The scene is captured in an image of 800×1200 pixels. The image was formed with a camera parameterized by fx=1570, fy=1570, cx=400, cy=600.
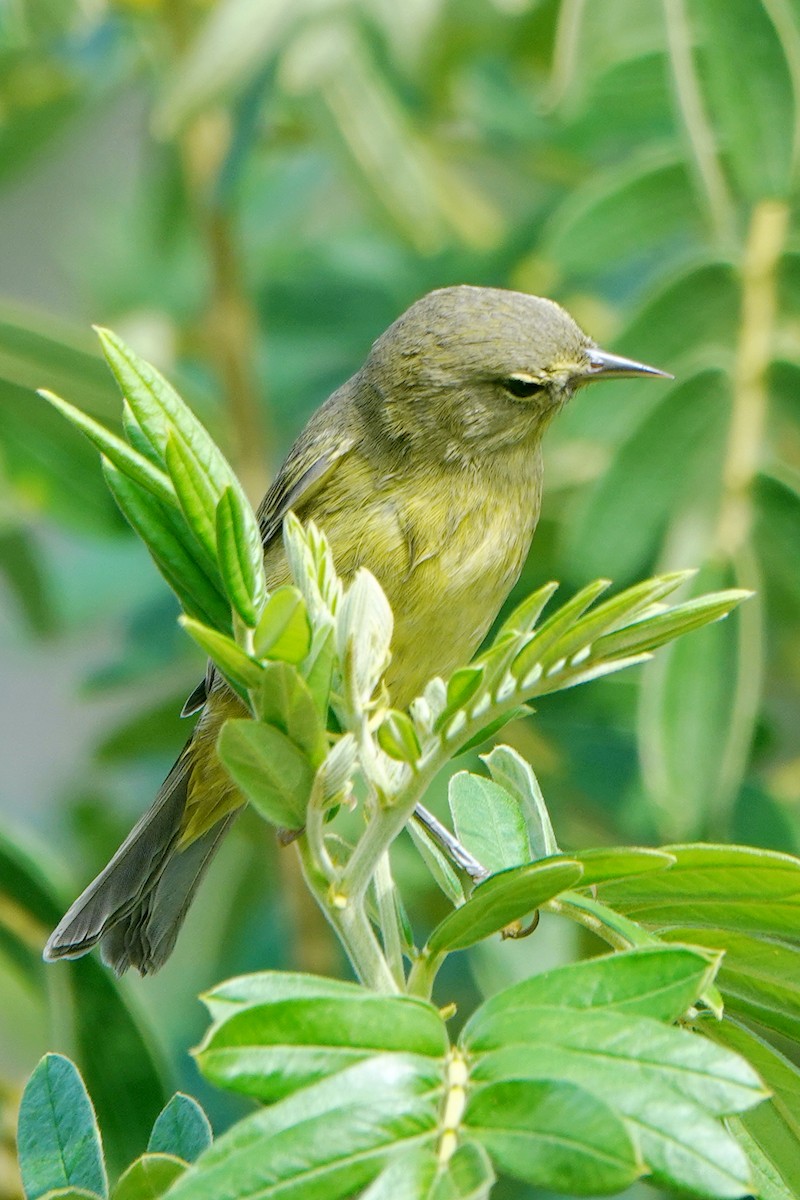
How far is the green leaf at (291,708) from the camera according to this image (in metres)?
1.41

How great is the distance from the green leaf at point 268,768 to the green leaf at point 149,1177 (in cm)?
37

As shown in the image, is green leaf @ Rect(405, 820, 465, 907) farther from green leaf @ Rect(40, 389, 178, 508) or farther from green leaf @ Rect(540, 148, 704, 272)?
green leaf @ Rect(540, 148, 704, 272)

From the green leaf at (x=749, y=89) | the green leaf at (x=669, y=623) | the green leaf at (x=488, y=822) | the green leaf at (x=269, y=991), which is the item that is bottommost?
the green leaf at (x=269, y=991)

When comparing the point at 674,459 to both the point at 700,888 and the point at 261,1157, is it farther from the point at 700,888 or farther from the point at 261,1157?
the point at 261,1157

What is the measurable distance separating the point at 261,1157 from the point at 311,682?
443 millimetres

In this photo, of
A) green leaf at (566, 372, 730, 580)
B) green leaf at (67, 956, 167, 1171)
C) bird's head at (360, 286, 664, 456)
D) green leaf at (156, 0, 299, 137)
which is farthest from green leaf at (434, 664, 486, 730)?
green leaf at (156, 0, 299, 137)

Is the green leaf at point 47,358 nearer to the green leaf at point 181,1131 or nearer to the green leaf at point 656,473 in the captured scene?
the green leaf at point 656,473

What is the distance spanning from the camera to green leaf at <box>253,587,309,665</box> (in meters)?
1.42

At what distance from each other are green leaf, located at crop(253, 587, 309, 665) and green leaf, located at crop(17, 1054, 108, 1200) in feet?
1.84

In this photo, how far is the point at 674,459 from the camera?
3133 millimetres

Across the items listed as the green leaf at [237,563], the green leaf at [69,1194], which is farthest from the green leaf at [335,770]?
the green leaf at [69,1194]

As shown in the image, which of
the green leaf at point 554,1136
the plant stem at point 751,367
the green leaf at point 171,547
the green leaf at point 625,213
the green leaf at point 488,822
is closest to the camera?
the green leaf at point 554,1136

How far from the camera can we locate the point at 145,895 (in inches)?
106

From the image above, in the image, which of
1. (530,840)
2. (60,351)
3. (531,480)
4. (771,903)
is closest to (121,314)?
(60,351)
